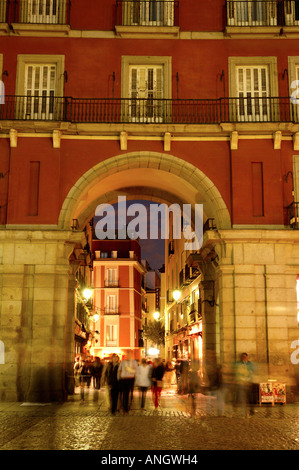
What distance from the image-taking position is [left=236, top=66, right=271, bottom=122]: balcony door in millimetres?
21375

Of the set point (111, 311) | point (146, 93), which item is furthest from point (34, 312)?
point (111, 311)

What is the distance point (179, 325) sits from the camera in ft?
131

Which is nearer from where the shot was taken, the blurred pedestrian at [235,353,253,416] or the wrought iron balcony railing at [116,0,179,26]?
the blurred pedestrian at [235,353,253,416]

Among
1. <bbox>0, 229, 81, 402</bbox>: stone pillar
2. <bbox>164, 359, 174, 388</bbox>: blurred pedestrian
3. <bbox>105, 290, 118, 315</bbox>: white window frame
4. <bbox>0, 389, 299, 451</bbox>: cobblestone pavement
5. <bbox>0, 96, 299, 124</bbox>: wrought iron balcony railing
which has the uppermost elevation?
<bbox>0, 96, 299, 124</bbox>: wrought iron balcony railing

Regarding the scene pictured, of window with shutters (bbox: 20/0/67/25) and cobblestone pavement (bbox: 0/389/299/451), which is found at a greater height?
window with shutters (bbox: 20/0/67/25)

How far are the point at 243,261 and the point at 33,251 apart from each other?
7.02 m

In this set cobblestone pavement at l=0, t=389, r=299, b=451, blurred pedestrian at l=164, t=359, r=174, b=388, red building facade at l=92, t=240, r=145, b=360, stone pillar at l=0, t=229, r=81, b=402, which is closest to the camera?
cobblestone pavement at l=0, t=389, r=299, b=451

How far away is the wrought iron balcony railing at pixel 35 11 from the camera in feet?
71.5

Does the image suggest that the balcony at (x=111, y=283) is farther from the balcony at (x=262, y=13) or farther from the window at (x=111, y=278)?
the balcony at (x=262, y=13)

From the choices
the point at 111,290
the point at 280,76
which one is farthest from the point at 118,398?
the point at 111,290

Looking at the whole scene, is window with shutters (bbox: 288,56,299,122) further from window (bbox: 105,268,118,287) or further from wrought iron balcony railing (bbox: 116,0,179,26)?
window (bbox: 105,268,118,287)

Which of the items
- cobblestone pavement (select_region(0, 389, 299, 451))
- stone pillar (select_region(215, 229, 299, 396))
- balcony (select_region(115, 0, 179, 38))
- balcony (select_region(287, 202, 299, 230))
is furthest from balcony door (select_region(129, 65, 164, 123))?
cobblestone pavement (select_region(0, 389, 299, 451))

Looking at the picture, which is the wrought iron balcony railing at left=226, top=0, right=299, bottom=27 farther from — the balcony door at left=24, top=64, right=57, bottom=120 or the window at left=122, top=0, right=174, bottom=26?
the balcony door at left=24, top=64, right=57, bottom=120

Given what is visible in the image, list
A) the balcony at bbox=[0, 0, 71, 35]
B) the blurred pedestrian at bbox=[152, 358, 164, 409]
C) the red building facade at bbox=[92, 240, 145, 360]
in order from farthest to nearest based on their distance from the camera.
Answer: the red building facade at bbox=[92, 240, 145, 360], the balcony at bbox=[0, 0, 71, 35], the blurred pedestrian at bbox=[152, 358, 164, 409]
